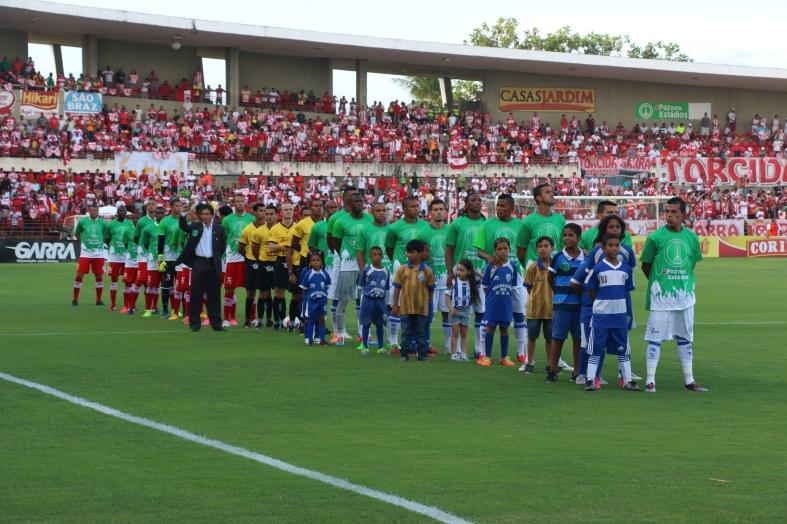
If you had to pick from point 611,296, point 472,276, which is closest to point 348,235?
point 472,276

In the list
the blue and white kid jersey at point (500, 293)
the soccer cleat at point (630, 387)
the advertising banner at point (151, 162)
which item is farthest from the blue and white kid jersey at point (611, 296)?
the advertising banner at point (151, 162)

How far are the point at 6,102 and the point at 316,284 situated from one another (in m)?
37.3

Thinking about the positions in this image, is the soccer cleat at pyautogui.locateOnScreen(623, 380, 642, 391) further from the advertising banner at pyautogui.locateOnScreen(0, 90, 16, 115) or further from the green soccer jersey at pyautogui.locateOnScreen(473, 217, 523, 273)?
the advertising banner at pyautogui.locateOnScreen(0, 90, 16, 115)

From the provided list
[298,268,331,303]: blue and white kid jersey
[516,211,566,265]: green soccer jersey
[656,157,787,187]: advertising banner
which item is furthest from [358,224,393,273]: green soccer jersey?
[656,157,787,187]: advertising banner

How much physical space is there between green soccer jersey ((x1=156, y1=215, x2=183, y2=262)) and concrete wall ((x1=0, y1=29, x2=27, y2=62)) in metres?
38.9

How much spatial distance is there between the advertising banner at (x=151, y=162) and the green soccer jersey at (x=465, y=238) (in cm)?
3259

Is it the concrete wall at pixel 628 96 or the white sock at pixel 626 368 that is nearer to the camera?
the white sock at pixel 626 368

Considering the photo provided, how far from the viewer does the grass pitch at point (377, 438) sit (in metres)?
7.17

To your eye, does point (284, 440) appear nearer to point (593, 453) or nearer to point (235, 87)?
point (593, 453)

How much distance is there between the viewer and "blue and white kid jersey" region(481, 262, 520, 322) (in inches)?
574

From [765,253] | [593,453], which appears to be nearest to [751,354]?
[593,453]

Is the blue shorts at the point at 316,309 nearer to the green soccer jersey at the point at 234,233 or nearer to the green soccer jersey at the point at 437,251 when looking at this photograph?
the green soccer jersey at the point at 437,251

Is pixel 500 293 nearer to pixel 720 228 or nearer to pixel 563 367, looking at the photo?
pixel 563 367

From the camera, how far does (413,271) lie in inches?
595
